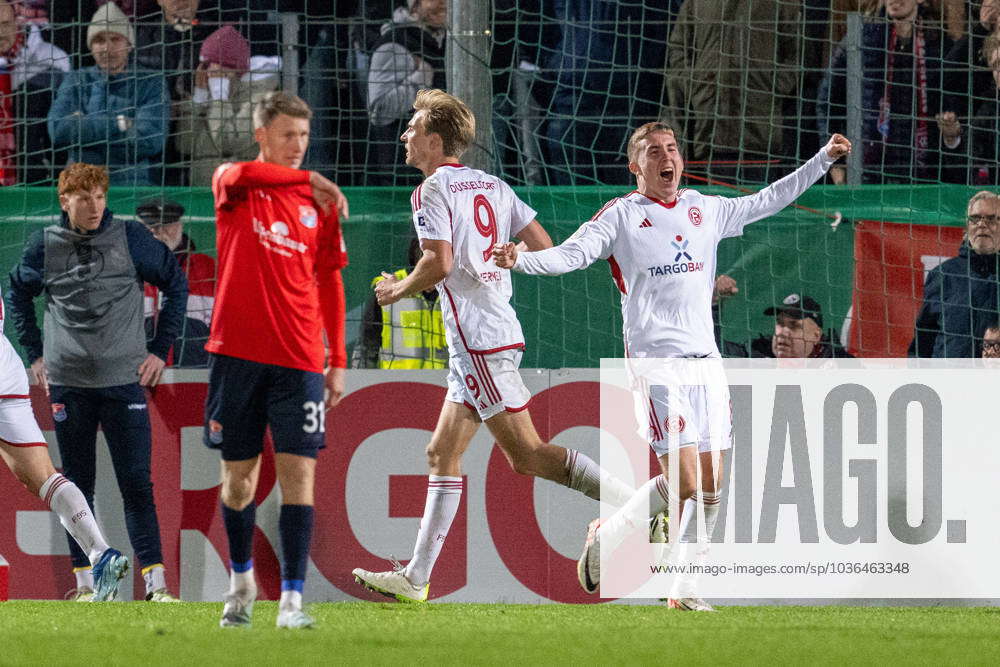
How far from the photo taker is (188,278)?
319 inches

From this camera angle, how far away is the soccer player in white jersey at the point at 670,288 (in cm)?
643

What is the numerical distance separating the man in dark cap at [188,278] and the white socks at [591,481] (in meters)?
2.33

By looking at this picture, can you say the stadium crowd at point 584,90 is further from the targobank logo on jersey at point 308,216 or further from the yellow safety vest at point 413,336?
the targobank logo on jersey at point 308,216

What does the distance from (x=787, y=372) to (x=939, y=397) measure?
779mm

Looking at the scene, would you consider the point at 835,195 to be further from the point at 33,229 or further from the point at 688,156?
the point at 33,229

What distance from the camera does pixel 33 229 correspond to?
804cm

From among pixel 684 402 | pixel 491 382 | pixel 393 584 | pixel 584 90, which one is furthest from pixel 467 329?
pixel 584 90

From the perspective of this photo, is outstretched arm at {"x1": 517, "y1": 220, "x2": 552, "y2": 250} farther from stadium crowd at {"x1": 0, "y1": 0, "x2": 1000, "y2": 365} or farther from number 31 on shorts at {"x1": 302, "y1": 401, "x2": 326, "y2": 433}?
number 31 on shorts at {"x1": 302, "y1": 401, "x2": 326, "y2": 433}

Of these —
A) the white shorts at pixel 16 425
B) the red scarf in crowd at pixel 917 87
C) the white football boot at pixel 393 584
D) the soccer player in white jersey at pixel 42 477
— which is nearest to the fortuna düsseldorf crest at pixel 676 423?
the white football boot at pixel 393 584

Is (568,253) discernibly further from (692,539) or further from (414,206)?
(692,539)

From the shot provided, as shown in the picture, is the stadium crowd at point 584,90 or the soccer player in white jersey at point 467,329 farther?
the stadium crowd at point 584,90

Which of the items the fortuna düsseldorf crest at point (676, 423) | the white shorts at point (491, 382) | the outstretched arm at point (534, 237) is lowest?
the fortuna düsseldorf crest at point (676, 423)

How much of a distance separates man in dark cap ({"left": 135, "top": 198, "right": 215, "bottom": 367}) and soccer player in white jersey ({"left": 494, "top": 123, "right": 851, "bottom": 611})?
2.49m

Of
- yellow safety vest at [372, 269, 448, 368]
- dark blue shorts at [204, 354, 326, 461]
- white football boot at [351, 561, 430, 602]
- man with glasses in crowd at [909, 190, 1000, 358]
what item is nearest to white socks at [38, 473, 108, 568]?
white football boot at [351, 561, 430, 602]
